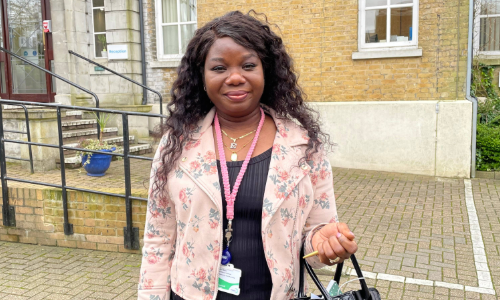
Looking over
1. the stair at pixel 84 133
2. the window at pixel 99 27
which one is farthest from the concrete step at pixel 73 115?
the window at pixel 99 27

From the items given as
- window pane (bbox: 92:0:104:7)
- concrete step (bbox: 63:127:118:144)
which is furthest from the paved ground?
window pane (bbox: 92:0:104:7)

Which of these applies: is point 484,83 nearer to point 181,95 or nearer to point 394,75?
point 394,75

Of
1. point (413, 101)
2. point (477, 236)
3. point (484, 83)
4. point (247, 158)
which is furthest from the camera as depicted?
point (484, 83)

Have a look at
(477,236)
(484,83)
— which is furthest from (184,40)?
(477,236)

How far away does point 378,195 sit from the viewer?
7.06m

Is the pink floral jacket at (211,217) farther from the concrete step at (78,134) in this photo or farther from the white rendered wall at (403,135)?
the white rendered wall at (403,135)

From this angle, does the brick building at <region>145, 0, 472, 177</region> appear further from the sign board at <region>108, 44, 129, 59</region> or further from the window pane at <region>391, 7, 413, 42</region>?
the sign board at <region>108, 44, 129, 59</region>

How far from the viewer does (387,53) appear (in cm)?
845

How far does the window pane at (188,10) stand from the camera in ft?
34.1

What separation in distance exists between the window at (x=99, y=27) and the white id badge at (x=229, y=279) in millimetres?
10013

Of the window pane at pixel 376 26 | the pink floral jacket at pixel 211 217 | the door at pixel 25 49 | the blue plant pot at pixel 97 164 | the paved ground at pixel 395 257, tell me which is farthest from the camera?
the door at pixel 25 49

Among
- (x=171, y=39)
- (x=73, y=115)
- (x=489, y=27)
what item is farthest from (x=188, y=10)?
(x=489, y=27)

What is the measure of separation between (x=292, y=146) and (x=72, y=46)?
9586 mm

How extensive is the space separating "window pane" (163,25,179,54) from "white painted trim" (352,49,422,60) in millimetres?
4176
